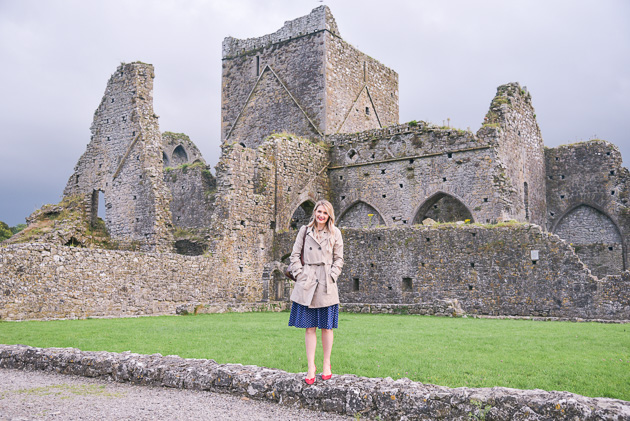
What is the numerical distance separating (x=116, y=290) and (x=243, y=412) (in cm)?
1067

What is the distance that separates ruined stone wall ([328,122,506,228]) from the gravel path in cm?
1728

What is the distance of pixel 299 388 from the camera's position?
506 cm

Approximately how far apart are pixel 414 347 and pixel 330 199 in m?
17.6

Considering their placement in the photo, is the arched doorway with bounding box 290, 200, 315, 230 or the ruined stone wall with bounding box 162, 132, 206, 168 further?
the ruined stone wall with bounding box 162, 132, 206, 168

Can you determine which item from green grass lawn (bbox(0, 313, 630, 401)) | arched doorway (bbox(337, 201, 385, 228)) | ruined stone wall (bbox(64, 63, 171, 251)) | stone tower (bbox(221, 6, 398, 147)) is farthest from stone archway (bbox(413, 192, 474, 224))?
green grass lawn (bbox(0, 313, 630, 401))

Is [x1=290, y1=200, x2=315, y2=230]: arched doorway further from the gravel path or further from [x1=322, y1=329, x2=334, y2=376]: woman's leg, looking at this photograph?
[x1=322, y1=329, x2=334, y2=376]: woman's leg

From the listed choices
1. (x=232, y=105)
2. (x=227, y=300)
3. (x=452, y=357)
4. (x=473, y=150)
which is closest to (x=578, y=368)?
(x=452, y=357)

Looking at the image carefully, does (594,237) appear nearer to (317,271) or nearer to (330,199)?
(330,199)

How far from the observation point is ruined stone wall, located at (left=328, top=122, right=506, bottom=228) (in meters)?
21.5

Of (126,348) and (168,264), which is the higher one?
(168,264)

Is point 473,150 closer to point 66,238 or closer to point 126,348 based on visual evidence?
point 66,238

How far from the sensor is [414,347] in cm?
784

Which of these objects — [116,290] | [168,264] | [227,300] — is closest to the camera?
[116,290]

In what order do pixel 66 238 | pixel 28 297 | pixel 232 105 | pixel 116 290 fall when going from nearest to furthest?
pixel 28 297, pixel 116 290, pixel 66 238, pixel 232 105
